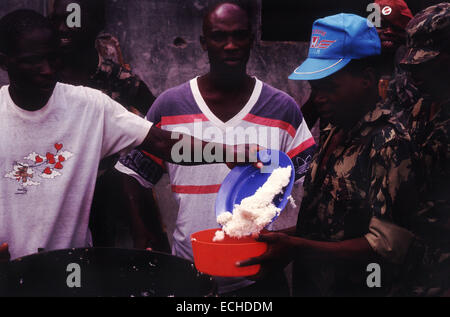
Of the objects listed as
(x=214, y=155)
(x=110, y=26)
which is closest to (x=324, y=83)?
(x=214, y=155)

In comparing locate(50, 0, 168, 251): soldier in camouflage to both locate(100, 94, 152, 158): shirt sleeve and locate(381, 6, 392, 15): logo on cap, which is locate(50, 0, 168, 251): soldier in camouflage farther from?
locate(381, 6, 392, 15): logo on cap

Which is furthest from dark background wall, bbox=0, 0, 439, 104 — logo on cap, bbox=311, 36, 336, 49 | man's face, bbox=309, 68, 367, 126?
man's face, bbox=309, 68, 367, 126

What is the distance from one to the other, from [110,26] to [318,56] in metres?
1.70

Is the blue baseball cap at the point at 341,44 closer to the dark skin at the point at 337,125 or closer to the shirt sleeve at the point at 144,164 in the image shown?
the dark skin at the point at 337,125

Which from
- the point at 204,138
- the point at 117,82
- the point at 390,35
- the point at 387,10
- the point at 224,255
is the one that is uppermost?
the point at 387,10

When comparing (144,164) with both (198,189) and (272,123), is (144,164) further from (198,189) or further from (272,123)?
(272,123)

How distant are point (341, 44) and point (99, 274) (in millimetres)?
1325

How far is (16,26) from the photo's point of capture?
6.54 ft

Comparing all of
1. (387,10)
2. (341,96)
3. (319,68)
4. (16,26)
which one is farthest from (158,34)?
(341,96)

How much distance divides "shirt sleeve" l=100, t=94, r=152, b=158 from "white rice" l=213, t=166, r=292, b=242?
564 mm

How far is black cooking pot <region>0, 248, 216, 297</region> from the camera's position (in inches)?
70.1
